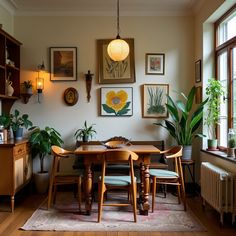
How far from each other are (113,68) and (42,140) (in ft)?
5.47

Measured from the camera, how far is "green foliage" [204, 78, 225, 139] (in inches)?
179

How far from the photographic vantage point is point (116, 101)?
5.46m

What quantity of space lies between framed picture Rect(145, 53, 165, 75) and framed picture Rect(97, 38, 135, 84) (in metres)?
0.26

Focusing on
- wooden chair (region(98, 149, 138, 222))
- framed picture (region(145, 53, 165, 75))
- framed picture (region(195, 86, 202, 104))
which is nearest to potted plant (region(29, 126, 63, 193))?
wooden chair (region(98, 149, 138, 222))

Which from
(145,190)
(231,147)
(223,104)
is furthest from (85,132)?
(231,147)

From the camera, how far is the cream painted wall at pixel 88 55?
5.48 metres

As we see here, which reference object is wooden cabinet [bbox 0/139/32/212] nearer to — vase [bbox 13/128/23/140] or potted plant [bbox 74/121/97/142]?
vase [bbox 13/128/23/140]

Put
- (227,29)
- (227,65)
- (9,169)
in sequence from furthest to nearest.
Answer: (227,29) < (227,65) < (9,169)

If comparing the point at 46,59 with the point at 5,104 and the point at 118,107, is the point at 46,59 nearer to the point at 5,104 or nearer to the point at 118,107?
the point at 5,104

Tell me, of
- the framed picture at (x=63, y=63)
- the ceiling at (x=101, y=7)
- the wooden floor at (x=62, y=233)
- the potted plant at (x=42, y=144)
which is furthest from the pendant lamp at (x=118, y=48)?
the wooden floor at (x=62, y=233)

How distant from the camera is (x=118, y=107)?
5.46m

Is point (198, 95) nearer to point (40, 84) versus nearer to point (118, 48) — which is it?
point (118, 48)

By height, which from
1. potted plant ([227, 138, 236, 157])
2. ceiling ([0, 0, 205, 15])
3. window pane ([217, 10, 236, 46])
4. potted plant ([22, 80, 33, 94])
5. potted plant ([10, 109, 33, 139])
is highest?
ceiling ([0, 0, 205, 15])

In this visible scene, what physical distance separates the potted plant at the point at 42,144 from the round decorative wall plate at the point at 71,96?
529 mm
